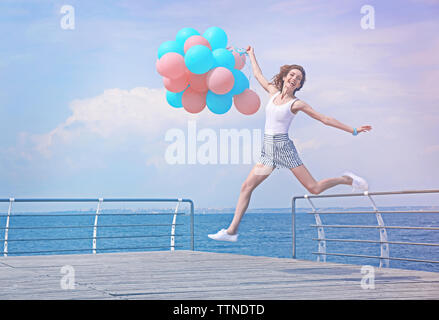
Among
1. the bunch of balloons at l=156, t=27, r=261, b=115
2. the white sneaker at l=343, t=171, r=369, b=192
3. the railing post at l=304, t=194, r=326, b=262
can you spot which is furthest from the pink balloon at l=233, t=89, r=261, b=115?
the railing post at l=304, t=194, r=326, b=262

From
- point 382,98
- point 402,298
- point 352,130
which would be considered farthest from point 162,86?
point 382,98

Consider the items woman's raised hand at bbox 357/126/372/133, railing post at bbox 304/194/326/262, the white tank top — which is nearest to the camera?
woman's raised hand at bbox 357/126/372/133

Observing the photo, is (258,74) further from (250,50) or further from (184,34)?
(184,34)

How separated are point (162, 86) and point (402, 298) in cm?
271

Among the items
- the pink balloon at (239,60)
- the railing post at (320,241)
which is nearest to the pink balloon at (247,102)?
the pink balloon at (239,60)

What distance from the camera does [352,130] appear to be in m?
4.53

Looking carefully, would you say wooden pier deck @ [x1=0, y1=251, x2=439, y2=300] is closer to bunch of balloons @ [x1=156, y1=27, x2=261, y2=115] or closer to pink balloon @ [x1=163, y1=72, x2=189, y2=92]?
bunch of balloons @ [x1=156, y1=27, x2=261, y2=115]

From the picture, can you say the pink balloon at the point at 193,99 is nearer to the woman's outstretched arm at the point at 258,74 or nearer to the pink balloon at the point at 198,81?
the pink balloon at the point at 198,81

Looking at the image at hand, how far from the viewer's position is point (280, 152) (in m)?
4.70

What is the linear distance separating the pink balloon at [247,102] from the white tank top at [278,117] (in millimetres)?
454

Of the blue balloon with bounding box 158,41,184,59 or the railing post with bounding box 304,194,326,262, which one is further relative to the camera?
the railing post with bounding box 304,194,326,262

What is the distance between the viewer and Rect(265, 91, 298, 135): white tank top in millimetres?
4668

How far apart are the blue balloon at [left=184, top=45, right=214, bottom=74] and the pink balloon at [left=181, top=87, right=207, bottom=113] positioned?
1.10ft
